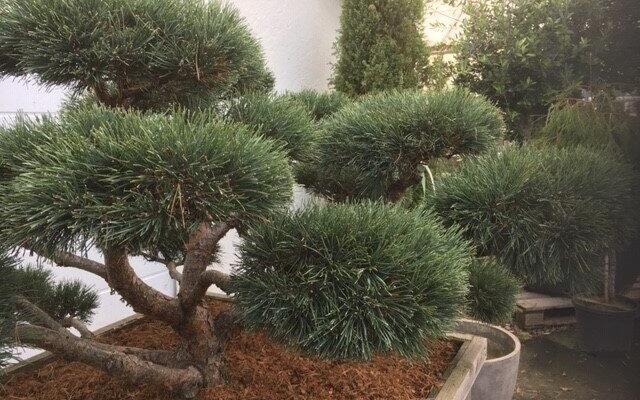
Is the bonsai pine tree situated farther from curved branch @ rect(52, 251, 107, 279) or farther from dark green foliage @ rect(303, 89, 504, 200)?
dark green foliage @ rect(303, 89, 504, 200)

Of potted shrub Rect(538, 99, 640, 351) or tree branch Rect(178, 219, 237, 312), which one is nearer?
potted shrub Rect(538, 99, 640, 351)

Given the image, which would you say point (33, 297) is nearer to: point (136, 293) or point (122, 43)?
point (136, 293)

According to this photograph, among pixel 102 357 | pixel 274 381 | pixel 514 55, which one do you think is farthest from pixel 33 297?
pixel 514 55

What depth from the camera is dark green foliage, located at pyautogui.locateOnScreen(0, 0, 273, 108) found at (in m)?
0.71

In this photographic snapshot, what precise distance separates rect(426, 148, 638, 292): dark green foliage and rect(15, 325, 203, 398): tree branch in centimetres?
53

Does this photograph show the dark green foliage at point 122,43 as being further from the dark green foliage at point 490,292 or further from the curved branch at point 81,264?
the dark green foliage at point 490,292

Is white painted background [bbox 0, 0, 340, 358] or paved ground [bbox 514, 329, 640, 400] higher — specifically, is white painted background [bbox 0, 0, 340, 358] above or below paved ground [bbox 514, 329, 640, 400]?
above

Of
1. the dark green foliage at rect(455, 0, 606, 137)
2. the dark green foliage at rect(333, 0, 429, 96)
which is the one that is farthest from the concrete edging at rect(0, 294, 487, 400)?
the dark green foliage at rect(333, 0, 429, 96)

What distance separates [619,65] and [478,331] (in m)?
1.06

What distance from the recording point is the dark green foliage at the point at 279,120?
995 millimetres

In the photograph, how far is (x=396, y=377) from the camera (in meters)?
0.93

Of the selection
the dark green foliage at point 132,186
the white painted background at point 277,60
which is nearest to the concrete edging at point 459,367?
the dark green foliage at point 132,186

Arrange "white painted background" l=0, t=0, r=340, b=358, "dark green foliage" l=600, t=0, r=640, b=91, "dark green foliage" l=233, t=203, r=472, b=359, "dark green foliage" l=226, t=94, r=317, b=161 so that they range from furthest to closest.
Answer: "white painted background" l=0, t=0, r=340, b=358 < "dark green foliage" l=226, t=94, r=317, b=161 < "dark green foliage" l=233, t=203, r=472, b=359 < "dark green foliage" l=600, t=0, r=640, b=91

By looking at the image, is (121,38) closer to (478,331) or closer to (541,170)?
(541,170)
